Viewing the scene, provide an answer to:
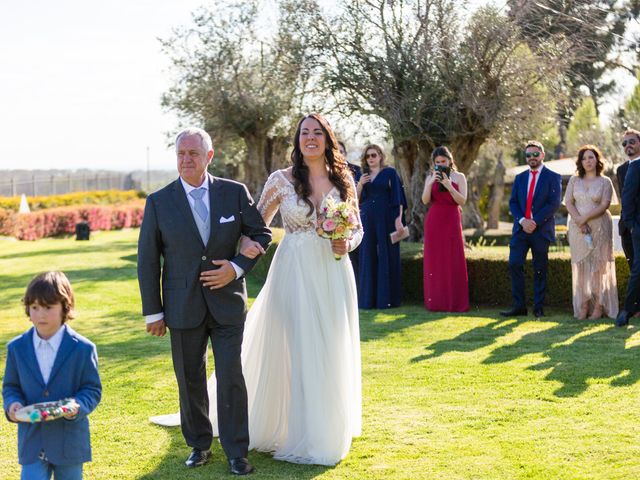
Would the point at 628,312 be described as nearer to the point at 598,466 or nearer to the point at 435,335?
the point at 435,335

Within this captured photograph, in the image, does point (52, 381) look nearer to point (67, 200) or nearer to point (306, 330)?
point (306, 330)

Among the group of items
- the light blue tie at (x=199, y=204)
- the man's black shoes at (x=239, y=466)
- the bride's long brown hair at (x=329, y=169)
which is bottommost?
the man's black shoes at (x=239, y=466)

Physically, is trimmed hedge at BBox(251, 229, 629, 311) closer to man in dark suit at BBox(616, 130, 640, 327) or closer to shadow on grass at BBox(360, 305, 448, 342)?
shadow on grass at BBox(360, 305, 448, 342)

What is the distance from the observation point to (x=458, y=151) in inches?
632

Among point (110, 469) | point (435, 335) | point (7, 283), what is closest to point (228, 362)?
point (110, 469)

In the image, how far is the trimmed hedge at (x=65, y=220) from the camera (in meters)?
34.0

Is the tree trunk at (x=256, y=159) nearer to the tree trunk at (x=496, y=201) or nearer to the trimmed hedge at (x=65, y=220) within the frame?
the tree trunk at (x=496, y=201)

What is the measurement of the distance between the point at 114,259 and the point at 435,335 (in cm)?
1430

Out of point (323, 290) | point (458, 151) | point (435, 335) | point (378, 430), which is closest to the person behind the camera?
point (323, 290)

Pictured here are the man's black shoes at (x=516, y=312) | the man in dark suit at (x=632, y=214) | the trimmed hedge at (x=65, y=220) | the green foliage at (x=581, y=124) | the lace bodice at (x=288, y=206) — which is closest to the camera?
the lace bodice at (x=288, y=206)

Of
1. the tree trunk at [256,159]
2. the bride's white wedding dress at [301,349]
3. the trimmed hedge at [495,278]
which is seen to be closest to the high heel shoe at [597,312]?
the trimmed hedge at [495,278]

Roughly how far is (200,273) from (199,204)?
0.42 meters

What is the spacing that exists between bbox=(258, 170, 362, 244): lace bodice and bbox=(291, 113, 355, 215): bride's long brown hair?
4 centimetres

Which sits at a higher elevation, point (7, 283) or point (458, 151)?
point (458, 151)
